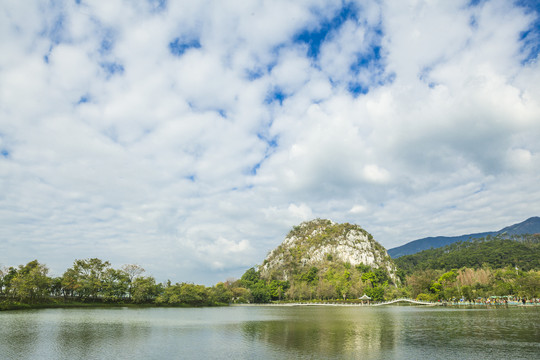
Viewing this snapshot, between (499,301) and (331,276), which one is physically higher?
(331,276)

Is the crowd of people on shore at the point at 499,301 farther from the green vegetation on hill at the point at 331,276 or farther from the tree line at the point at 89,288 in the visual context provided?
the tree line at the point at 89,288

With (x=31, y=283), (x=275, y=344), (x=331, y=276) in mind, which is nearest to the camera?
(x=275, y=344)

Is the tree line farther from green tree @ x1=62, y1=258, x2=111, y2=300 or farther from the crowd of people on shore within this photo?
the crowd of people on shore

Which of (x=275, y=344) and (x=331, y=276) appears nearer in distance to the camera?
(x=275, y=344)

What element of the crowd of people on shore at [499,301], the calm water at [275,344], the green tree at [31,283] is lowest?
the crowd of people on shore at [499,301]

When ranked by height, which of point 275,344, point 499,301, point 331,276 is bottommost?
point 499,301

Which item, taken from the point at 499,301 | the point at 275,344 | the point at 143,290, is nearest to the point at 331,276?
the point at 499,301

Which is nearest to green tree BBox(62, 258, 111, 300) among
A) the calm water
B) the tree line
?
the tree line

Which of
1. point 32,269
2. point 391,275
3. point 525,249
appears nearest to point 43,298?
point 32,269

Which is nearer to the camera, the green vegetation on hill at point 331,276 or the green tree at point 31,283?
the green tree at point 31,283

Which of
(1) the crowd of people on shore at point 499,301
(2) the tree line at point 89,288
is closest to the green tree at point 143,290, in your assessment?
A: (2) the tree line at point 89,288

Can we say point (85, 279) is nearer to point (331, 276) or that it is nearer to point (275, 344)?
point (275, 344)

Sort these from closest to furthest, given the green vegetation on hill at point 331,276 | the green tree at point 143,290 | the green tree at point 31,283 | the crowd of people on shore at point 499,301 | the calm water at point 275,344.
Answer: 1. the calm water at point 275,344
2. the green tree at point 31,283
3. the crowd of people on shore at point 499,301
4. the green tree at point 143,290
5. the green vegetation on hill at point 331,276

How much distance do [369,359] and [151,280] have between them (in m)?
97.3
